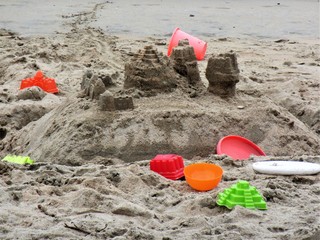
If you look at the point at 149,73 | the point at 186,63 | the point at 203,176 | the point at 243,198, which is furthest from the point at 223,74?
the point at 243,198

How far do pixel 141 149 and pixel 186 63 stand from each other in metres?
0.99

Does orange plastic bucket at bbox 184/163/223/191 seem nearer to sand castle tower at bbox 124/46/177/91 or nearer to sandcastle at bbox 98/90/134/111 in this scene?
sandcastle at bbox 98/90/134/111

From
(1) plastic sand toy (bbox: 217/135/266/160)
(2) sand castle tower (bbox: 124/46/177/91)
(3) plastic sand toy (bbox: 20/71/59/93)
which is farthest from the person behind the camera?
(3) plastic sand toy (bbox: 20/71/59/93)

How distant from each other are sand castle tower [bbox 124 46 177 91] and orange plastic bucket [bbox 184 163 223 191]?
126 centimetres

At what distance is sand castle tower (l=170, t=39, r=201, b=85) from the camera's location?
167 inches

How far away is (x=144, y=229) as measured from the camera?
2234 mm

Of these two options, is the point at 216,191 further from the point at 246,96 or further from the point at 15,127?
the point at 15,127

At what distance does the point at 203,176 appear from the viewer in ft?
9.46

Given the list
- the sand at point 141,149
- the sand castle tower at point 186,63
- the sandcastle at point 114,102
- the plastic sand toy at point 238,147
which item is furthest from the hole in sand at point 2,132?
the plastic sand toy at point 238,147

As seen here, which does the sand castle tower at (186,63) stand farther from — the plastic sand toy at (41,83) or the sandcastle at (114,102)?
the plastic sand toy at (41,83)

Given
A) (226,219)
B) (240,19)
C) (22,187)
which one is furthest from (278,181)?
(240,19)

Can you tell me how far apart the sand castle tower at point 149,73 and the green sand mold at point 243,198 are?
169cm

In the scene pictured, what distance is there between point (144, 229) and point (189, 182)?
0.65 m

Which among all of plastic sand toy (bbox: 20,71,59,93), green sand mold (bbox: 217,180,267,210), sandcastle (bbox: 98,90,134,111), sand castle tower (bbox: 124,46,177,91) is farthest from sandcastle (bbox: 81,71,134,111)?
green sand mold (bbox: 217,180,267,210)
